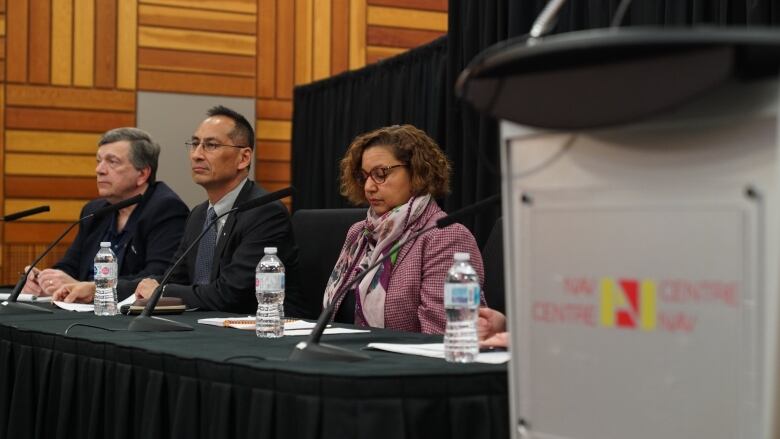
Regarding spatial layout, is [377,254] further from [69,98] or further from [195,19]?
[195,19]

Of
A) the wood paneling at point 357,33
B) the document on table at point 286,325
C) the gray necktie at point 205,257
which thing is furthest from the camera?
the wood paneling at point 357,33

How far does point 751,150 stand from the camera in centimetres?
100

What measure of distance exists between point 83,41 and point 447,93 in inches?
119

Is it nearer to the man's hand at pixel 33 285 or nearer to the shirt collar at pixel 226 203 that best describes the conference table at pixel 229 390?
the shirt collar at pixel 226 203

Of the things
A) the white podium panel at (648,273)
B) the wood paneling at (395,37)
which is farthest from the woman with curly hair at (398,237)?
the wood paneling at (395,37)

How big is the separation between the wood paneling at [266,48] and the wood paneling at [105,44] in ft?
3.49

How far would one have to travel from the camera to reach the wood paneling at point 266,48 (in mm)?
7301

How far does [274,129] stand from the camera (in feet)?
24.5

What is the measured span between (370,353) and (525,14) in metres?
2.65

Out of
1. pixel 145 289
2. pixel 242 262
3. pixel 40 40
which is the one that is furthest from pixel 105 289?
pixel 40 40

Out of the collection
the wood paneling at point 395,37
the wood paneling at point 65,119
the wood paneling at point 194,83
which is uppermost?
the wood paneling at point 395,37

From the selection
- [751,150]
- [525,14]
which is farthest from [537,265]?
[525,14]

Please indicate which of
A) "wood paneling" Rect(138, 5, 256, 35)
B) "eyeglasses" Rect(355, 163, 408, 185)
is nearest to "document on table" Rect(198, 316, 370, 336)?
"eyeglasses" Rect(355, 163, 408, 185)

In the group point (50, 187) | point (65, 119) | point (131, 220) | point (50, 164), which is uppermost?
point (65, 119)
